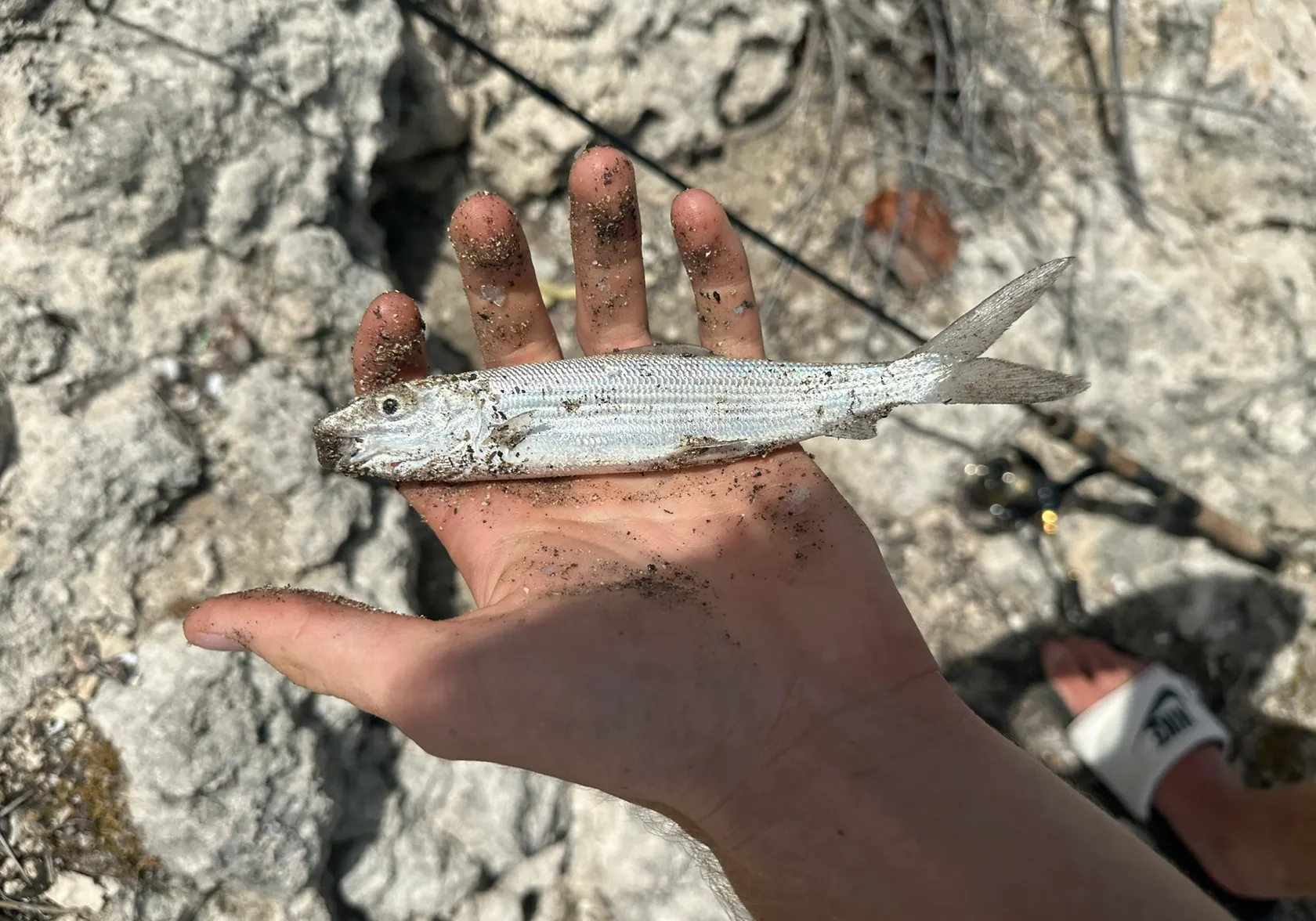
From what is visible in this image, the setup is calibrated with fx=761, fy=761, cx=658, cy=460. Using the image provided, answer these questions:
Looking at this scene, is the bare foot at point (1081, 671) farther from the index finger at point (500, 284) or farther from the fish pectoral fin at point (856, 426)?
the index finger at point (500, 284)

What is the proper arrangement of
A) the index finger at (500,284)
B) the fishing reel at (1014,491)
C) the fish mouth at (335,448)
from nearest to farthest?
the fish mouth at (335,448)
the index finger at (500,284)
the fishing reel at (1014,491)

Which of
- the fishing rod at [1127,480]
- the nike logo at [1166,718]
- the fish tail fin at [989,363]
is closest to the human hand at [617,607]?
the fish tail fin at [989,363]

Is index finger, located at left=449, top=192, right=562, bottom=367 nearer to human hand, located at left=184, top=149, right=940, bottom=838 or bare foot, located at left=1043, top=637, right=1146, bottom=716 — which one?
human hand, located at left=184, top=149, right=940, bottom=838

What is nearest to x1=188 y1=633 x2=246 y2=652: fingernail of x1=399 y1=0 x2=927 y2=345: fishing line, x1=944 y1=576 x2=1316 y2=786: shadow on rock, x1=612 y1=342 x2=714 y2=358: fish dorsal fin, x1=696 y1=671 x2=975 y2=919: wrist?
x1=696 y1=671 x2=975 y2=919: wrist

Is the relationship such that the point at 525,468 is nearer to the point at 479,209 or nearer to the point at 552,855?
the point at 479,209

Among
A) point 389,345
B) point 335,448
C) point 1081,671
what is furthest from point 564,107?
point 1081,671

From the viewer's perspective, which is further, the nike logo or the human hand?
the nike logo

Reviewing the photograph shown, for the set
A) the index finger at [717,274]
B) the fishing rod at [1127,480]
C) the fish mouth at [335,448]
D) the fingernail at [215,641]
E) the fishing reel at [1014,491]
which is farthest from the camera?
the fishing reel at [1014,491]
